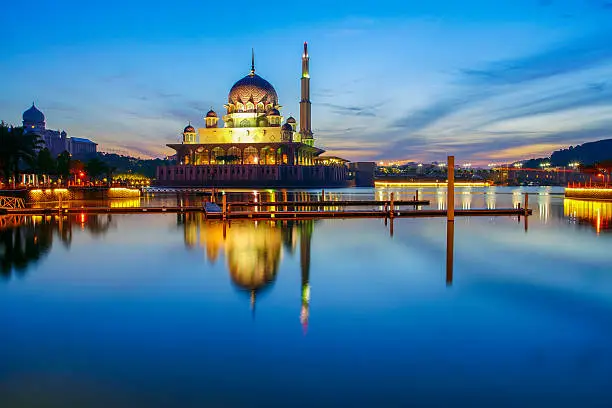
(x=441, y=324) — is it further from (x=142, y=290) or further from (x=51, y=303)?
(x=51, y=303)

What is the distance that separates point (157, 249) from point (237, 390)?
12.2 meters

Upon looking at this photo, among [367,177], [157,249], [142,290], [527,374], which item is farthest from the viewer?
[367,177]

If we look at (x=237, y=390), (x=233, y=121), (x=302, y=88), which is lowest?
(x=237, y=390)

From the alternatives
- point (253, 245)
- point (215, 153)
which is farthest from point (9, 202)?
point (215, 153)

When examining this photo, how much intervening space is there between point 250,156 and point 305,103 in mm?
21529

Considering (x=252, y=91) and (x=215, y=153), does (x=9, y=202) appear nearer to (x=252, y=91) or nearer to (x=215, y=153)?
(x=252, y=91)

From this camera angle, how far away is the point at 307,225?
2564cm

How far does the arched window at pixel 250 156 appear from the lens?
373 ft

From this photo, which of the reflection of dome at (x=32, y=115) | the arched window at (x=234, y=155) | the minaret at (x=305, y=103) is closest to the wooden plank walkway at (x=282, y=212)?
the arched window at (x=234, y=155)

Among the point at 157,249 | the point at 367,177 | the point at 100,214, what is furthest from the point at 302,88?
the point at 157,249

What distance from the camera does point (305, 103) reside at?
12825 centimetres

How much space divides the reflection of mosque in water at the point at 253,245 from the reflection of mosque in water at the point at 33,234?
4.01m

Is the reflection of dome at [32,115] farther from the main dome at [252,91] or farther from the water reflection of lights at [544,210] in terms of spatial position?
the water reflection of lights at [544,210]

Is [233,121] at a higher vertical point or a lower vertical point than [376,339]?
higher
